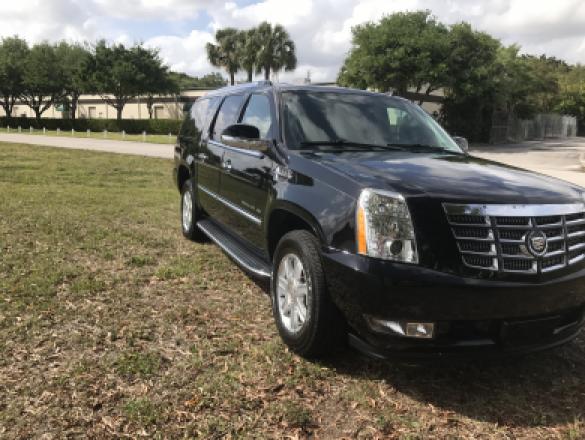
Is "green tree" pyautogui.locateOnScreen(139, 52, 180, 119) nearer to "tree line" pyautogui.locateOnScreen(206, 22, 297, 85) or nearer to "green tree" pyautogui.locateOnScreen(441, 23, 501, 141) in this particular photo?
"tree line" pyautogui.locateOnScreen(206, 22, 297, 85)

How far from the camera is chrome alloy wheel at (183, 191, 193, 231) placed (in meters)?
6.38

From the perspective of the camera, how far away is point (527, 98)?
147 feet

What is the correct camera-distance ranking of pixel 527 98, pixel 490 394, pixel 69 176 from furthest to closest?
pixel 527 98
pixel 69 176
pixel 490 394

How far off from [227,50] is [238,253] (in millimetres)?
49993

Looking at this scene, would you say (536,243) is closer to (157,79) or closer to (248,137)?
(248,137)

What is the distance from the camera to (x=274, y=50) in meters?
46.2

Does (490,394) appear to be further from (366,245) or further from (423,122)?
(423,122)

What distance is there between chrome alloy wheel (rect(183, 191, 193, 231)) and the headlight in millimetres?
3803

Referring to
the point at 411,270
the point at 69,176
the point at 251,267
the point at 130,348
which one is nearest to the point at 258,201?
the point at 251,267

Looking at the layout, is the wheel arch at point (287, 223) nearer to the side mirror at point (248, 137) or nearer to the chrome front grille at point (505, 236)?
the side mirror at point (248, 137)

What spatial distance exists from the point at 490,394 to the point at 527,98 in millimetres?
47306

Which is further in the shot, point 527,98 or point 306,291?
point 527,98

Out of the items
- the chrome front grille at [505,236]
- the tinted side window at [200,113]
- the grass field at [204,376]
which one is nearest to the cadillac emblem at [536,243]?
the chrome front grille at [505,236]

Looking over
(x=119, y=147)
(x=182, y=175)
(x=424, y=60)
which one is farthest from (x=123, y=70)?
(x=182, y=175)
